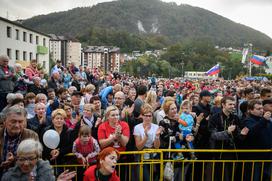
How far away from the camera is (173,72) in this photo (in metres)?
109

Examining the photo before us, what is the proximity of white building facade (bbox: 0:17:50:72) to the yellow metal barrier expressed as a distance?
33570 mm

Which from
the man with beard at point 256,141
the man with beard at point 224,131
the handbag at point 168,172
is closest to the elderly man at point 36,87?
the handbag at point 168,172

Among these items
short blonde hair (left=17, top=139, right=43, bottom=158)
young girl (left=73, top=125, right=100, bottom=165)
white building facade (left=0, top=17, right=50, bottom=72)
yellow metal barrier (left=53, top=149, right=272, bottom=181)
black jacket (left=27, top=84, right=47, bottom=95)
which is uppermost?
white building facade (left=0, top=17, right=50, bottom=72)

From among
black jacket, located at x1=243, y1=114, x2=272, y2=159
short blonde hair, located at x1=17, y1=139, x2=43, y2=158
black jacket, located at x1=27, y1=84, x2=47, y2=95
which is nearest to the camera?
short blonde hair, located at x1=17, y1=139, x2=43, y2=158

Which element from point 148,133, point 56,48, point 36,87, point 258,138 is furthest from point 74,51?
point 258,138

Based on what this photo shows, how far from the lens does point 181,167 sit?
4895 millimetres

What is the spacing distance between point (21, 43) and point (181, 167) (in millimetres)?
40303

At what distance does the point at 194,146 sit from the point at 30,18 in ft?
673

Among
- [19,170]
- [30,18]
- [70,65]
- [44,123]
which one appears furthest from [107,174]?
[30,18]

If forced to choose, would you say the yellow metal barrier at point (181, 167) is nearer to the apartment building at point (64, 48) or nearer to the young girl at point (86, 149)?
the young girl at point (86, 149)

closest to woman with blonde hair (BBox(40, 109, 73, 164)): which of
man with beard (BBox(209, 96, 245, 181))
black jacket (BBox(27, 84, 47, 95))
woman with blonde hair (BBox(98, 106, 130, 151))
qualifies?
woman with blonde hair (BBox(98, 106, 130, 151))

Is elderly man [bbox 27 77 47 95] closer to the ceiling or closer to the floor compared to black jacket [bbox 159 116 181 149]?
closer to the ceiling

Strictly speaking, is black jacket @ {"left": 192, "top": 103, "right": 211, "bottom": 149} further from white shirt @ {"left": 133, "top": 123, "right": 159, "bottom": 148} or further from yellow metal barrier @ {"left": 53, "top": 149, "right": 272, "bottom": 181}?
white shirt @ {"left": 133, "top": 123, "right": 159, "bottom": 148}

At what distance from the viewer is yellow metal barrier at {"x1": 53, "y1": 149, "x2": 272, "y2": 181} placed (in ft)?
15.2
